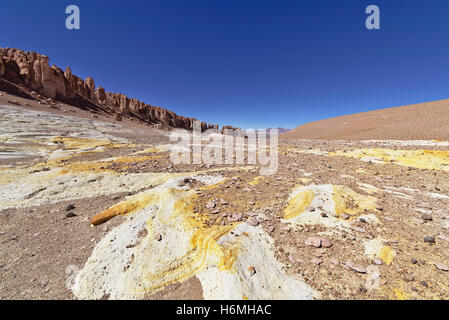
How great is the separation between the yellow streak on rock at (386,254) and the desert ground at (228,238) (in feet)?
0.07

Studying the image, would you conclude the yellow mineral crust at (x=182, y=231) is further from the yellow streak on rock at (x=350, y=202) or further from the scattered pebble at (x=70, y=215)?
the yellow streak on rock at (x=350, y=202)

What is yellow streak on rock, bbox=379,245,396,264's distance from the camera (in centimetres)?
283

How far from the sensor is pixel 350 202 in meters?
4.75

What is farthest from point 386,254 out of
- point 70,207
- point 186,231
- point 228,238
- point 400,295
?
point 70,207

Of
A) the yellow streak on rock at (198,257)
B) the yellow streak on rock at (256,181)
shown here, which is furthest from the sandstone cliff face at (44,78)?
the yellow streak on rock at (198,257)

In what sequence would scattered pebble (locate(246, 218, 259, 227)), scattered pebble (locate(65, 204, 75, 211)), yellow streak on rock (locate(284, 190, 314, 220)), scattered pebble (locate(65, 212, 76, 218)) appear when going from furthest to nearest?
scattered pebble (locate(65, 204, 75, 211)), scattered pebble (locate(65, 212, 76, 218)), yellow streak on rock (locate(284, 190, 314, 220)), scattered pebble (locate(246, 218, 259, 227))

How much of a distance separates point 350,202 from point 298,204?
1673mm

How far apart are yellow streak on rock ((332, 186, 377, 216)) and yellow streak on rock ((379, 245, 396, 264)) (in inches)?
44.5

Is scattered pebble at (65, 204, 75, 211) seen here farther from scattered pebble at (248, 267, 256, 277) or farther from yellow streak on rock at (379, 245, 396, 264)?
yellow streak on rock at (379, 245, 396, 264)

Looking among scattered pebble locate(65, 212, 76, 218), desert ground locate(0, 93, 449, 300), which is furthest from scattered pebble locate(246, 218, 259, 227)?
scattered pebble locate(65, 212, 76, 218)

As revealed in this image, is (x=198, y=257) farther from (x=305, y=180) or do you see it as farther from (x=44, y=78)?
(x=44, y=78)

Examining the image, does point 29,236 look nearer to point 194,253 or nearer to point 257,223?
point 194,253

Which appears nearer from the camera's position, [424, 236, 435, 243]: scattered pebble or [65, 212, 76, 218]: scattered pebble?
[424, 236, 435, 243]: scattered pebble
